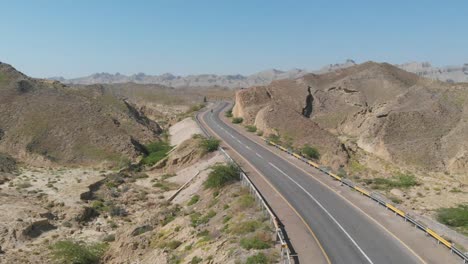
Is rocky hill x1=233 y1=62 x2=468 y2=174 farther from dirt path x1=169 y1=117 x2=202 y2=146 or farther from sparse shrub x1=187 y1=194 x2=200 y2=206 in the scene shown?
sparse shrub x1=187 y1=194 x2=200 y2=206

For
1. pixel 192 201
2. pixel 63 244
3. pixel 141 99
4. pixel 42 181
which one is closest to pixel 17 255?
pixel 63 244

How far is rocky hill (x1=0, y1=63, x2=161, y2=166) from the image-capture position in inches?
2562

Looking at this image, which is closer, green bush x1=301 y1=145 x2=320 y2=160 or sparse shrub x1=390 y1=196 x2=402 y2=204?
sparse shrub x1=390 y1=196 x2=402 y2=204

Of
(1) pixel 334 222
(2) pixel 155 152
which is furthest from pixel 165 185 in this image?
(1) pixel 334 222

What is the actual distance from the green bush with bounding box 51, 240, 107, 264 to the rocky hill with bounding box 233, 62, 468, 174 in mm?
32539

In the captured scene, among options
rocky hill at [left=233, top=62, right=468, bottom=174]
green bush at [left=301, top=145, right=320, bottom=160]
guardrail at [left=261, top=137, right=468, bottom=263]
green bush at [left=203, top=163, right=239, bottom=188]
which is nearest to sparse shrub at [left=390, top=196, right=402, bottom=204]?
guardrail at [left=261, top=137, right=468, bottom=263]

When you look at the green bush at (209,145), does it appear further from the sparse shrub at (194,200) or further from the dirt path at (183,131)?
the sparse shrub at (194,200)

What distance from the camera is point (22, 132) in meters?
68.9

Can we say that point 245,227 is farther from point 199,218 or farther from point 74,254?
point 74,254

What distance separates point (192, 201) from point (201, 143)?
1678 centimetres

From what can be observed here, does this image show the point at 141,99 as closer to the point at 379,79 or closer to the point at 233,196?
the point at 379,79

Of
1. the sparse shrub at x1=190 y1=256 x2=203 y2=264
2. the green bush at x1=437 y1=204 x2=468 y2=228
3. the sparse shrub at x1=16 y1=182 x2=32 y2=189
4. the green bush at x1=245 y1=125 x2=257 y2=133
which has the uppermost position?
the green bush at x1=245 y1=125 x2=257 y2=133

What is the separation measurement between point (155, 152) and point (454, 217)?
43.6 metres

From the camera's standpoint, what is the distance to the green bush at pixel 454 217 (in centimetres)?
3238
